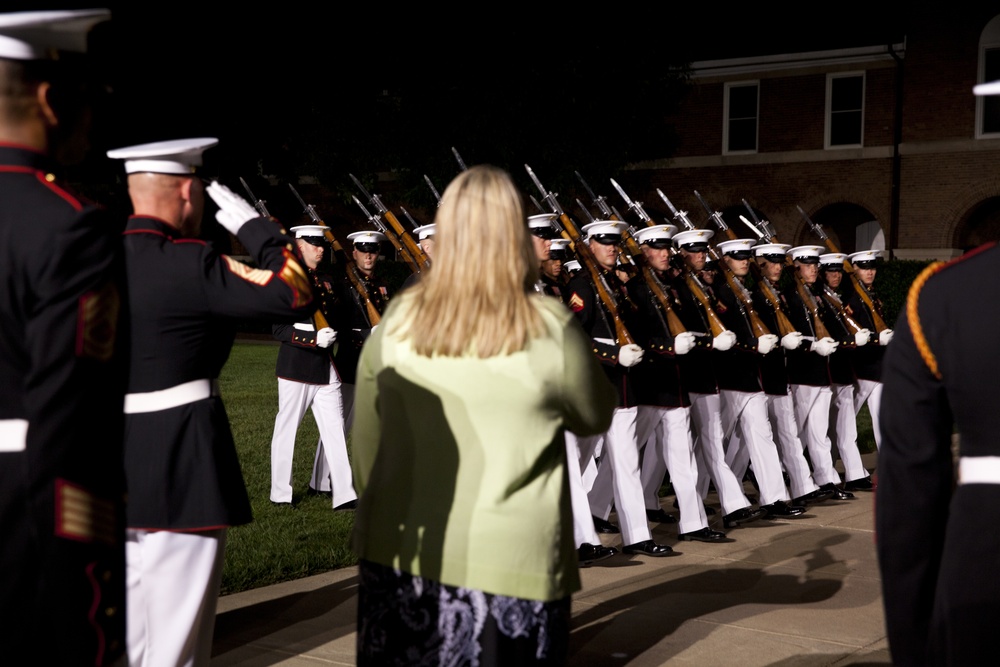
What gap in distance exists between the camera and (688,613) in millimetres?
6254

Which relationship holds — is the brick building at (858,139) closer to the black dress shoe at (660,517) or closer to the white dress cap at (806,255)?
the white dress cap at (806,255)

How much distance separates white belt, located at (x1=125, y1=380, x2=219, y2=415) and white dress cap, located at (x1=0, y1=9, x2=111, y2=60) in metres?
1.66

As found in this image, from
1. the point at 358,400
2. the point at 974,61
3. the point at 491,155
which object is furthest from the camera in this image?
the point at 974,61

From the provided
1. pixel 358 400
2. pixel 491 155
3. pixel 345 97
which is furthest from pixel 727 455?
pixel 345 97

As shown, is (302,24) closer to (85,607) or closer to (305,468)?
(305,468)

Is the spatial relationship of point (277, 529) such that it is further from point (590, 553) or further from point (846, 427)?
point (846, 427)

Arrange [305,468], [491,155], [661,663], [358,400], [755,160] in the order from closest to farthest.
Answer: [358,400] → [661,663] → [305,468] → [491,155] → [755,160]

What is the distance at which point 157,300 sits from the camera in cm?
370

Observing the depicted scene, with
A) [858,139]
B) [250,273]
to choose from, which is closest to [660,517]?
[250,273]

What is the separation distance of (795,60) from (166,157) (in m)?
25.2

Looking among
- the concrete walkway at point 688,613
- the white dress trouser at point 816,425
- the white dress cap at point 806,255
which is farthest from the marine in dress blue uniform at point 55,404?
the white dress cap at point 806,255

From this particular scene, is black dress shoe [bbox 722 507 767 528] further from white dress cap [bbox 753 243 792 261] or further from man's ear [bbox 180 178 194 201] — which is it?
man's ear [bbox 180 178 194 201]

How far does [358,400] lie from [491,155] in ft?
63.0

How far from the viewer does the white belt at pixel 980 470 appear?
7.82 ft
